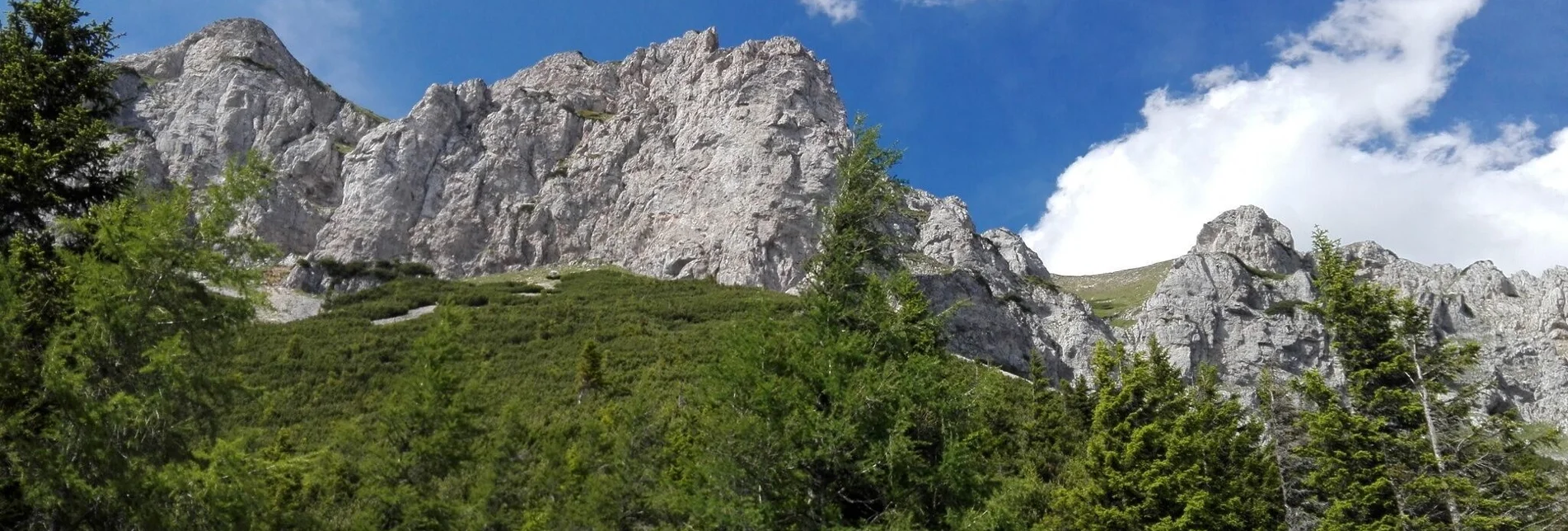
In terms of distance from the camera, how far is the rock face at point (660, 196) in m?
97.6

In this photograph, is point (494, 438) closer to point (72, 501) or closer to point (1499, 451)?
point (72, 501)

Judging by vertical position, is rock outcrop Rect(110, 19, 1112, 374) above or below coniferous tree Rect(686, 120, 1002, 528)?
above

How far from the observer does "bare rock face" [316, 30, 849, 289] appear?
96.9 meters

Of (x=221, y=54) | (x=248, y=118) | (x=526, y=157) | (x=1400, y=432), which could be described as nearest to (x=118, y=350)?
(x=1400, y=432)

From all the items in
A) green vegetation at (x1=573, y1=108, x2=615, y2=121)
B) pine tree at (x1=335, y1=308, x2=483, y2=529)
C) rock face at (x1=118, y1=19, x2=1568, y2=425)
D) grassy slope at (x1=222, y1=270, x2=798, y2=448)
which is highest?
green vegetation at (x1=573, y1=108, x2=615, y2=121)

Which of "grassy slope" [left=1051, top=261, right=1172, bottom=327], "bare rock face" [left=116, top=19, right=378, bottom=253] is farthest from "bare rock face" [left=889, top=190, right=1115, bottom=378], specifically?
"bare rock face" [left=116, top=19, right=378, bottom=253]

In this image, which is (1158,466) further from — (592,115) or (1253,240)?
(1253,240)

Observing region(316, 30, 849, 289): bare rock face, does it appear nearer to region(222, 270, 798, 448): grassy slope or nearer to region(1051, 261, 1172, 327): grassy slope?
region(222, 270, 798, 448): grassy slope

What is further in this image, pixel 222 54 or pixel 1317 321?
pixel 222 54

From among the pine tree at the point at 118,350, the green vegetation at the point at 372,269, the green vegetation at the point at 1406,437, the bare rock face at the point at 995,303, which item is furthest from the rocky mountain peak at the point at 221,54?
the green vegetation at the point at 1406,437

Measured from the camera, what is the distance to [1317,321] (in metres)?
105

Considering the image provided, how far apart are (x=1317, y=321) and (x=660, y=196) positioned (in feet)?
270

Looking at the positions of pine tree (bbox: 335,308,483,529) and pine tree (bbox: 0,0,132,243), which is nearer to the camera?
pine tree (bbox: 0,0,132,243)

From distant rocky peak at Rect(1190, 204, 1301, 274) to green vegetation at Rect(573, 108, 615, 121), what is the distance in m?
103
